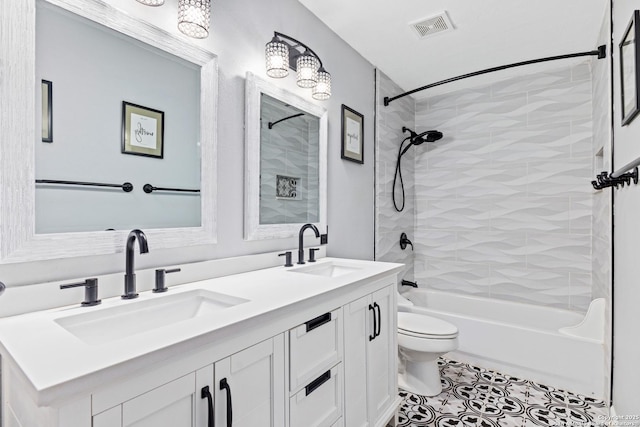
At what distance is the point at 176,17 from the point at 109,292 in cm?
110

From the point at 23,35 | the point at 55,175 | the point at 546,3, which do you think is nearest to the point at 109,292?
the point at 55,175

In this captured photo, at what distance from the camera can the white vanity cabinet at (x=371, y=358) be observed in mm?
1416

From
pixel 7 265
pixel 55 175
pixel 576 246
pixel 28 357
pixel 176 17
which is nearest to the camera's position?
pixel 28 357

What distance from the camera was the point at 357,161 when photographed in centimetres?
255

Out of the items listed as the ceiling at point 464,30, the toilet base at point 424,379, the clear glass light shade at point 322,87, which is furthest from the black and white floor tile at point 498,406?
the ceiling at point 464,30

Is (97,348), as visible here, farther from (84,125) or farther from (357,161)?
(357,161)

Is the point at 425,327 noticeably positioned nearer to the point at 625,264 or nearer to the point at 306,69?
the point at 625,264

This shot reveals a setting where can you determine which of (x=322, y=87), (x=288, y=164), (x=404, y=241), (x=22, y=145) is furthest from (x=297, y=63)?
(x=404, y=241)

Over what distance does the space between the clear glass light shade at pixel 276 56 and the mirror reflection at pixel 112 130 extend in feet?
1.37

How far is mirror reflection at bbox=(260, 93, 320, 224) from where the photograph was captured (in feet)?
5.81

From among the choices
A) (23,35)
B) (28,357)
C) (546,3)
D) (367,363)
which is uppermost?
(546,3)

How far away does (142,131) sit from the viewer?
125 cm

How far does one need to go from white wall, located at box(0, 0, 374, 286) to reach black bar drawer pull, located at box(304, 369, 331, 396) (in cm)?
69

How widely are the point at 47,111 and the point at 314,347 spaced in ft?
3.80
